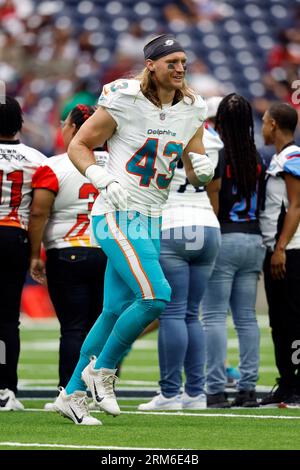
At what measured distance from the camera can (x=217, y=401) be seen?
7309 millimetres

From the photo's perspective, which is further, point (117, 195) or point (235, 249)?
point (235, 249)

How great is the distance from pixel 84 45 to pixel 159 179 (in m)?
13.6

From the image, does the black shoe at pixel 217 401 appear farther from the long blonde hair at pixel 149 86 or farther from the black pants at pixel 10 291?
the long blonde hair at pixel 149 86

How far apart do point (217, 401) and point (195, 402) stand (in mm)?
177

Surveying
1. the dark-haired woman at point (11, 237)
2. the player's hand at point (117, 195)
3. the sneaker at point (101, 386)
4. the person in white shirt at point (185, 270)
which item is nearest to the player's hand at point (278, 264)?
the person in white shirt at point (185, 270)

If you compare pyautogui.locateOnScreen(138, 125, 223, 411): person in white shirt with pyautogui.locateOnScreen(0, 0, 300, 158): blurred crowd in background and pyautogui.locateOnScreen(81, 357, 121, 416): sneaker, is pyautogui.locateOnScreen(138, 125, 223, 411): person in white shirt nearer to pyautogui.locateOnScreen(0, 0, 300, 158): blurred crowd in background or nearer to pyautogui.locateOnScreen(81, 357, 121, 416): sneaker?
pyautogui.locateOnScreen(81, 357, 121, 416): sneaker

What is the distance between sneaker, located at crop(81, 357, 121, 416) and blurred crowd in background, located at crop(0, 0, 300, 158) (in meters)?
12.3

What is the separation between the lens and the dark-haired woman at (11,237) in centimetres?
700

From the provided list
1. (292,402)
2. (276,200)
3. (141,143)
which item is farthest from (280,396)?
(141,143)

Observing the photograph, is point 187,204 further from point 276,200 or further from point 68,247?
point 68,247

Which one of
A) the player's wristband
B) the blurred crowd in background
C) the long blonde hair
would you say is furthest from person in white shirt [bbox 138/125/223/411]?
the blurred crowd in background

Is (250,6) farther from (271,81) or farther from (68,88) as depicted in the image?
(68,88)

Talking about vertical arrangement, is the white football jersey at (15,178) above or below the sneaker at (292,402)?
above

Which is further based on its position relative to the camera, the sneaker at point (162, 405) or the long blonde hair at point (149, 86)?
the sneaker at point (162, 405)
